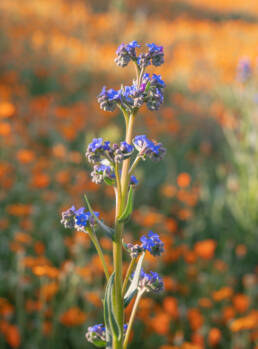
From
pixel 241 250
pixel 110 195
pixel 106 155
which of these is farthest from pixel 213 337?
pixel 106 155

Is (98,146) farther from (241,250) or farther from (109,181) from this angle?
(241,250)

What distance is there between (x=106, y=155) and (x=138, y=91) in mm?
141

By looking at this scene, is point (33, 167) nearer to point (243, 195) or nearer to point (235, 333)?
point (243, 195)

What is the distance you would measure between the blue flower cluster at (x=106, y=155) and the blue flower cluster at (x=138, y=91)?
8 centimetres

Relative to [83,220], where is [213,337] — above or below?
above

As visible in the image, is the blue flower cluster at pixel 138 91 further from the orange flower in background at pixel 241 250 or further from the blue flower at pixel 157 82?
the orange flower in background at pixel 241 250

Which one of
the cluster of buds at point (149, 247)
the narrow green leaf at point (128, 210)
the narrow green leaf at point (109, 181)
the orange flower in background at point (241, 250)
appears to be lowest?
the cluster of buds at point (149, 247)

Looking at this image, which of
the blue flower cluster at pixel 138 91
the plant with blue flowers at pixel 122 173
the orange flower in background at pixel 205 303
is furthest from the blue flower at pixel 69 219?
the orange flower in background at pixel 205 303

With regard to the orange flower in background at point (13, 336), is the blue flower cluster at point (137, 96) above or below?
below

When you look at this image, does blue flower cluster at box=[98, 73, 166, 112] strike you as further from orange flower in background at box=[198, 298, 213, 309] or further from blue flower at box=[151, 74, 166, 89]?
orange flower in background at box=[198, 298, 213, 309]

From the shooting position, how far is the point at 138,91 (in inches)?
35.2

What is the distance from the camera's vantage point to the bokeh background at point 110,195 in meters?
2.32

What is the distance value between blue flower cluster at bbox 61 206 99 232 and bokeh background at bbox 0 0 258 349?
117cm

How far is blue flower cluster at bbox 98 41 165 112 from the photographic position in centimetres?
90
